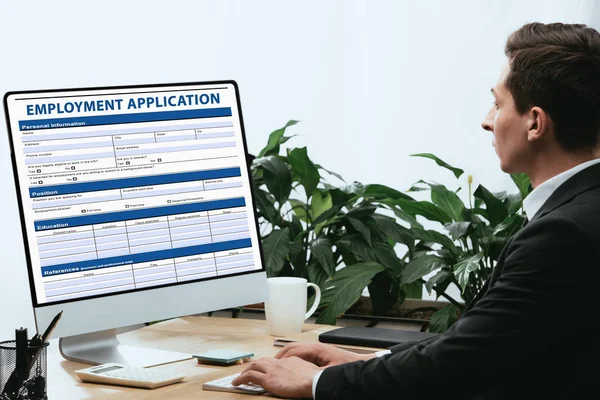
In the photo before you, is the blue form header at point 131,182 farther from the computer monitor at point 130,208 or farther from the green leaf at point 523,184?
the green leaf at point 523,184

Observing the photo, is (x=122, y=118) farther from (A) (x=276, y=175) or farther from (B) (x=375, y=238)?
(B) (x=375, y=238)

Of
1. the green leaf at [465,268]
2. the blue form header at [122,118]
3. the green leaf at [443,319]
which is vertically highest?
the blue form header at [122,118]

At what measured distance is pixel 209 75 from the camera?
9.84 ft

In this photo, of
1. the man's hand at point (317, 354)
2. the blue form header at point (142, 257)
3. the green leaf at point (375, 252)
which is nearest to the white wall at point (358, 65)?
the green leaf at point (375, 252)

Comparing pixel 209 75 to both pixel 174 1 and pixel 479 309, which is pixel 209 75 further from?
pixel 479 309

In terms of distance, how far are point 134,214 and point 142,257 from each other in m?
0.09

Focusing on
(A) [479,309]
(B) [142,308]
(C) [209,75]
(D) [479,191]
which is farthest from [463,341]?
(C) [209,75]

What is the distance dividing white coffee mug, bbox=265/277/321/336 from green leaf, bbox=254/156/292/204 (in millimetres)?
530

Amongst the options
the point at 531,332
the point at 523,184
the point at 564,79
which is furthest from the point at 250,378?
the point at 523,184

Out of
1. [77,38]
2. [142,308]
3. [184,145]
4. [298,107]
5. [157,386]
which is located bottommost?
[157,386]

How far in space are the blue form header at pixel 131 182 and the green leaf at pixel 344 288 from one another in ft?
1.96

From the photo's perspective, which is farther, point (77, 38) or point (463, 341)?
point (77, 38)

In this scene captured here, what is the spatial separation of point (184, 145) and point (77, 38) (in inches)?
43.9

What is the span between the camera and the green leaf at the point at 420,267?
7.04ft
